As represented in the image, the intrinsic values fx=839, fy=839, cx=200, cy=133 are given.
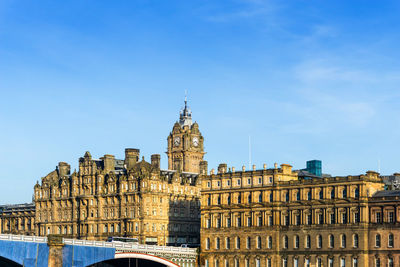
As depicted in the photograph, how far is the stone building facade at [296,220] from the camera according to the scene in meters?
142

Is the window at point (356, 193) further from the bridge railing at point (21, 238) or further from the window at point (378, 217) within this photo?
the bridge railing at point (21, 238)

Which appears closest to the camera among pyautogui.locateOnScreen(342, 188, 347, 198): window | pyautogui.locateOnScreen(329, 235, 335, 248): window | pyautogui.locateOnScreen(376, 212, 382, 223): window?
pyautogui.locateOnScreen(376, 212, 382, 223): window

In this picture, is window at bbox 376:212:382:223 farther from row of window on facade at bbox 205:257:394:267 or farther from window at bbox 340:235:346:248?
window at bbox 340:235:346:248

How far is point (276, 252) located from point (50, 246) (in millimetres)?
43016

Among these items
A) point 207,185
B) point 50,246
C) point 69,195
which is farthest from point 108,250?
point 69,195

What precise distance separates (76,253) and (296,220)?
4035cm

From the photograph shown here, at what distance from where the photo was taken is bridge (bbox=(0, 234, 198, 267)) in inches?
5167

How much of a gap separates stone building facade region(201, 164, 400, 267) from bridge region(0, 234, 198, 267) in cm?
912

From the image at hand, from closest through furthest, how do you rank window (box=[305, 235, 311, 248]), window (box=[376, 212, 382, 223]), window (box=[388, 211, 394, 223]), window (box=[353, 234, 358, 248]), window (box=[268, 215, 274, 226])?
1. window (box=[388, 211, 394, 223])
2. window (box=[376, 212, 382, 223])
3. window (box=[353, 234, 358, 248])
4. window (box=[305, 235, 311, 248])
5. window (box=[268, 215, 274, 226])

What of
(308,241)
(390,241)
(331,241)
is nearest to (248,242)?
(308,241)

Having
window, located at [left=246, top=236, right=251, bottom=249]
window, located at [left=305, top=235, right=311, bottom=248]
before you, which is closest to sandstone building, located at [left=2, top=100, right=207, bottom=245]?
window, located at [left=246, top=236, right=251, bottom=249]

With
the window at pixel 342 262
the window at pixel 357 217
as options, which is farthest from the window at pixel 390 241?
the window at pixel 342 262

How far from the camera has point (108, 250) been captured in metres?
146

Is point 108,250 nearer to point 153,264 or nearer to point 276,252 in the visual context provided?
point 153,264
